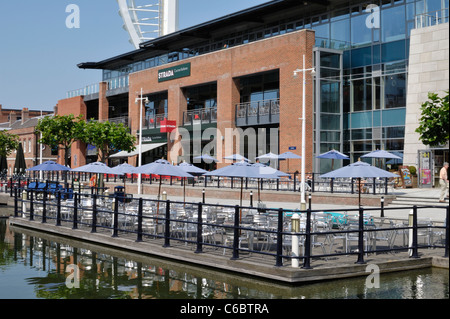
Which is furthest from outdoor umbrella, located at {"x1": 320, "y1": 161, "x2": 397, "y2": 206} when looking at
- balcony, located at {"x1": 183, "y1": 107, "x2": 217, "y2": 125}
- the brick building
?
balcony, located at {"x1": 183, "y1": 107, "x2": 217, "y2": 125}

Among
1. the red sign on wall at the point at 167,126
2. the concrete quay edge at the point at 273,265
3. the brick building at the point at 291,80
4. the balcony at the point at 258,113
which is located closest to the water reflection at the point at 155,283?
the concrete quay edge at the point at 273,265

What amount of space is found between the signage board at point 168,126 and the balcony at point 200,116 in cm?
98

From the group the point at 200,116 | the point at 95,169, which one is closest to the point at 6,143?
the point at 200,116

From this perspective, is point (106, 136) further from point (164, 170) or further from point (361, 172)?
point (361, 172)

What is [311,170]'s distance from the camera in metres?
34.3

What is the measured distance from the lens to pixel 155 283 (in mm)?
10641

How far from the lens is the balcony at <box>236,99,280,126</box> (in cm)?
3753

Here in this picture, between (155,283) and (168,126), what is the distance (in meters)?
36.1

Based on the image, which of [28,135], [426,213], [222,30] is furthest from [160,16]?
[426,213]

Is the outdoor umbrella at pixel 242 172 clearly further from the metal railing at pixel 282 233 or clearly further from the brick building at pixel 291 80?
the brick building at pixel 291 80

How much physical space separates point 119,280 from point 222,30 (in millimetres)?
35915

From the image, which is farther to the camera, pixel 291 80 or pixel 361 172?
pixel 291 80
